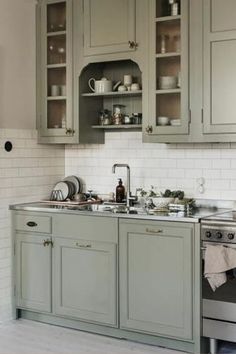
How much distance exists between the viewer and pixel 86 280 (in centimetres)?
435

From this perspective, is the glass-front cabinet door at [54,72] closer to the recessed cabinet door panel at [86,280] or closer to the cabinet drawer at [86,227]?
the cabinet drawer at [86,227]

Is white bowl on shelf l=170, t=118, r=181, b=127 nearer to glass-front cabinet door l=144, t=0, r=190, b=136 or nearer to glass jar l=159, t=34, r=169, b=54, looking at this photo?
glass-front cabinet door l=144, t=0, r=190, b=136

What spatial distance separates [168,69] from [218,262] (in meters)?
1.50

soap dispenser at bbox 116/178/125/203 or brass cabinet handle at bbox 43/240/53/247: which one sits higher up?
soap dispenser at bbox 116/178/125/203

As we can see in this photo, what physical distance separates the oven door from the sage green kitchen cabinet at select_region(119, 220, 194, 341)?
0.10 meters

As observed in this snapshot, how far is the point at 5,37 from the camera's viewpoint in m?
4.65

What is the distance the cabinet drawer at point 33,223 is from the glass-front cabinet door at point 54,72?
29.3 inches

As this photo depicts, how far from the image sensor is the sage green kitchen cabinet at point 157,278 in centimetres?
388

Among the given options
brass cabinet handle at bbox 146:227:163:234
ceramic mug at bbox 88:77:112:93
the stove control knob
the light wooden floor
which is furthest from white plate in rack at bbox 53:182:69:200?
the stove control knob

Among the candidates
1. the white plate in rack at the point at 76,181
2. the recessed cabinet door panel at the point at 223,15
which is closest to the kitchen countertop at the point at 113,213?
the white plate in rack at the point at 76,181

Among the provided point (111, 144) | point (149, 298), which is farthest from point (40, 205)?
point (149, 298)

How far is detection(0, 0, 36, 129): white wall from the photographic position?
4645 millimetres

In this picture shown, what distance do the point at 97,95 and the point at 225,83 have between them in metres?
1.20

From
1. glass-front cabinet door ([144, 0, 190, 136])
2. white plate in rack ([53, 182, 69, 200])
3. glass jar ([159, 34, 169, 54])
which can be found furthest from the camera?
white plate in rack ([53, 182, 69, 200])
